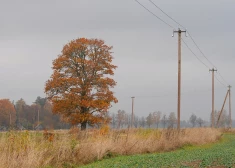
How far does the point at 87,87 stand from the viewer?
151ft

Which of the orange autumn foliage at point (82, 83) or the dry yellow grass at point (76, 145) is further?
the orange autumn foliage at point (82, 83)

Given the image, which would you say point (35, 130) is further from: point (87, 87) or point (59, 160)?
point (87, 87)

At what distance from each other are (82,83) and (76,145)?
27.6 m

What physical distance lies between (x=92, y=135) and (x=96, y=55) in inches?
1066

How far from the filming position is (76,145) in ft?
60.0

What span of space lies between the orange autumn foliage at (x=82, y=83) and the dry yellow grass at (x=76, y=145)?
16.8m

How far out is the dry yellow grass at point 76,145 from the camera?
47.2ft

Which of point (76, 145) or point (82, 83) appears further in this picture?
point (82, 83)

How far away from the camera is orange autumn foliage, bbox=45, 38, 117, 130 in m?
45.2

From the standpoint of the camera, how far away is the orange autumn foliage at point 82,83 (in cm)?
4525

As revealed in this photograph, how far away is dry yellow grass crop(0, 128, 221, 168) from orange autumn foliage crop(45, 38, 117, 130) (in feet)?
55.2

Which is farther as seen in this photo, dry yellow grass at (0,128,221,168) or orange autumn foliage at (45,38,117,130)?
orange autumn foliage at (45,38,117,130)

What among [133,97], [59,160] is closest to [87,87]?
[59,160]

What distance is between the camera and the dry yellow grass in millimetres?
14375
